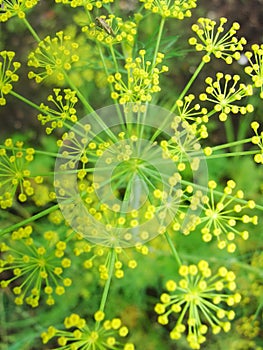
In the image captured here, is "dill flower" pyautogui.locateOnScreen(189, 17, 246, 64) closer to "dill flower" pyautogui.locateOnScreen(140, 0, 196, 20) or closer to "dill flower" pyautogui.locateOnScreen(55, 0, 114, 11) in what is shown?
"dill flower" pyautogui.locateOnScreen(140, 0, 196, 20)

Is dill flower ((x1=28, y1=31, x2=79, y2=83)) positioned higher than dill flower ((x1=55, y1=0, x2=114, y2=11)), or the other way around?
dill flower ((x1=55, y1=0, x2=114, y2=11))

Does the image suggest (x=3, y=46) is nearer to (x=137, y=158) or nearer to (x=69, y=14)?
(x=69, y=14)

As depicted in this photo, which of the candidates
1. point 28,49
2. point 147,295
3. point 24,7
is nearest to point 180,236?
point 147,295

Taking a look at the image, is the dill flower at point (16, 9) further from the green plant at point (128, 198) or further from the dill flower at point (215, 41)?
the dill flower at point (215, 41)

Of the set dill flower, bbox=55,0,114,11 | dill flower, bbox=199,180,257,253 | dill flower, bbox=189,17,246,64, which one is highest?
dill flower, bbox=55,0,114,11

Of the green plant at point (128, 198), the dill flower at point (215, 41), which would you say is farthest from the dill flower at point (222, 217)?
the dill flower at point (215, 41)

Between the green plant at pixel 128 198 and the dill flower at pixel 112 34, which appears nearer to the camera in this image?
the green plant at pixel 128 198

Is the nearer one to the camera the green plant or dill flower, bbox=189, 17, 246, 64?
the green plant

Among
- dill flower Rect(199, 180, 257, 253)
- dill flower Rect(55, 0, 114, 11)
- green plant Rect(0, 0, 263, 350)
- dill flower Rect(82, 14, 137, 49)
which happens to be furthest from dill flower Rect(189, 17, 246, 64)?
dill flower Rect(199, 180, 257, 253)

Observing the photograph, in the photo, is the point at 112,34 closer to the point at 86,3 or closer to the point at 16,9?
the point at 86,3
